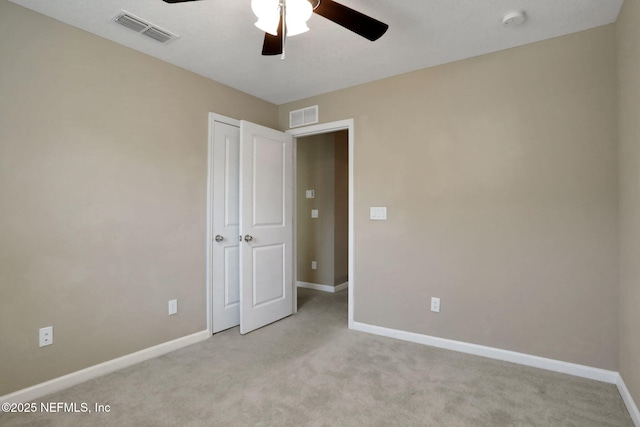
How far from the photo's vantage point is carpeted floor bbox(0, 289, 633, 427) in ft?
5.93

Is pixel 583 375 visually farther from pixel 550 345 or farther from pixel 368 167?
pixel 368 167

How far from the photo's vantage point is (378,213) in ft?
10.2

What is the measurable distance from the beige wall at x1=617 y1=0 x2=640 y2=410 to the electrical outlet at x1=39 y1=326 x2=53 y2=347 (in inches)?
136

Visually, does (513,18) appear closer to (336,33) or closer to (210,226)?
(336,33)

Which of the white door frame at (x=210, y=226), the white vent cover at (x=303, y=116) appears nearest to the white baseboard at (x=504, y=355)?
the white door frame at (x=210, y=226)

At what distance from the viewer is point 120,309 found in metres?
2.42

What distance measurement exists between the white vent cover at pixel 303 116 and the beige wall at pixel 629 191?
7.98 feet

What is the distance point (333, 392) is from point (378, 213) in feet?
5.28

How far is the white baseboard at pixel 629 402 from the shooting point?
1.74 meters

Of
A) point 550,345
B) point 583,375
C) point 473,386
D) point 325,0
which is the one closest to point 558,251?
point 550,345

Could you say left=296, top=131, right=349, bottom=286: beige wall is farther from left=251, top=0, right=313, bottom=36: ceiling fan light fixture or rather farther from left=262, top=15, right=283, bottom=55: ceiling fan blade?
left=251, top=0, right=313, bottom=36: ceiling fan light fixture

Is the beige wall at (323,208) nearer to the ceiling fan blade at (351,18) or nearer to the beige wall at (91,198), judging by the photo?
the beige wall at (91,198)

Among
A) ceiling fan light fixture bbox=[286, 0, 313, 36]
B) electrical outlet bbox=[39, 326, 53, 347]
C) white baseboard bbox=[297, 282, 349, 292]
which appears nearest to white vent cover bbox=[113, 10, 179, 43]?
ceiling fan light fixture bbox=[286, 0, 313, 36]

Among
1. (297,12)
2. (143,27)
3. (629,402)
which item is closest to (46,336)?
(143,27)
